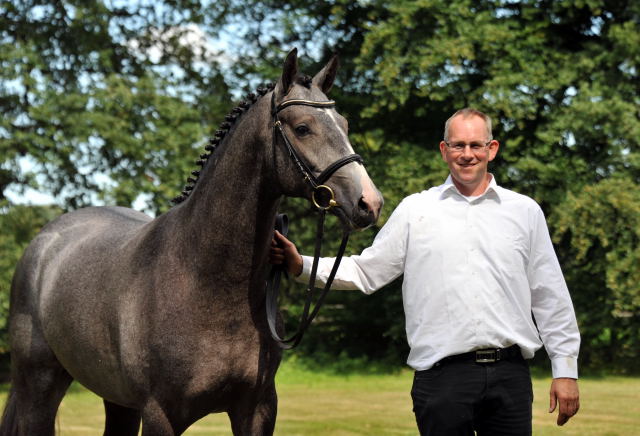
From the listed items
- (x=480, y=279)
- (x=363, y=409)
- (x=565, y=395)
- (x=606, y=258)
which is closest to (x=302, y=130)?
(x=480, y=279)

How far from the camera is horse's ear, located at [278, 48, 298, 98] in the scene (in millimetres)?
3532

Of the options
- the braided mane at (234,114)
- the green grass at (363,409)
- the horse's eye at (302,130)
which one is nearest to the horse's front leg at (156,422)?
the braided mane at (234,114)

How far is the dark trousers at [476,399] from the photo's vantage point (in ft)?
10.9

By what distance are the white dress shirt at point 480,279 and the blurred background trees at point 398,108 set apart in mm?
11579

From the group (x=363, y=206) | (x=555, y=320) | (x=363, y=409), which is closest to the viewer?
(x=363, y=206)

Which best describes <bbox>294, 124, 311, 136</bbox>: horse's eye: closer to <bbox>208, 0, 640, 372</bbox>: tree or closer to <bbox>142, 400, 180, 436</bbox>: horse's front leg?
<bbox>142, 400, 180, 436</bbox>: horse's front leg

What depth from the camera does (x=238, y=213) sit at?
3.71 metres

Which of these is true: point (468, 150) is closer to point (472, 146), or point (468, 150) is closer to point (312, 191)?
point (472, 146)

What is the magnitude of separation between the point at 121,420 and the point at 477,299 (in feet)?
9.51

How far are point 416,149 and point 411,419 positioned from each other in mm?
7150

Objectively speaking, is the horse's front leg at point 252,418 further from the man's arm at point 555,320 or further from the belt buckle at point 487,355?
the man's arm at point 555,320

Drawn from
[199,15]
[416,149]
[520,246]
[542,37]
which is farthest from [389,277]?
[199,15]

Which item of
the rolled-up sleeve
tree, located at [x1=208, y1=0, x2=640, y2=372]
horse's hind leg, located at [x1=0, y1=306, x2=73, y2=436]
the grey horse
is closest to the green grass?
horse's hind leg, located at [x1=0, y1=306, x2=73, y2=436]

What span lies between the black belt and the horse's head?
686 millimetres
